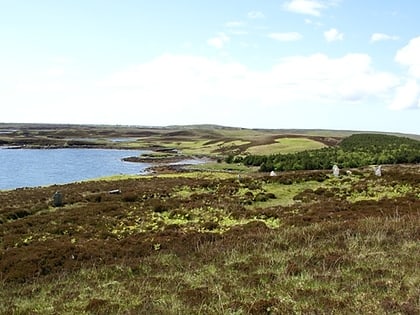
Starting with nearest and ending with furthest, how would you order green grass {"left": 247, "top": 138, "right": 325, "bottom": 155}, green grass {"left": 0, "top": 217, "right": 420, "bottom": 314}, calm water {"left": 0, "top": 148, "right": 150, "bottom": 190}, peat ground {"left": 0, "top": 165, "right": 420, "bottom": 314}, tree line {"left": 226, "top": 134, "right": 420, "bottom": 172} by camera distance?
green grass {"left": 0, "top": 217, "right": 420, "bottom": 314}
peat ground {"left": 0, "top": 165, "right": 420, "bottom": 314}
tree line {"left": 226, "top": 134, "right": 420, "bottom": 172}
calm water {"left": 0, "top": 148, "right": 150, "bottom": 190}
green grass {"left": 247, "top": 138, "right": 325, "bottom": 155}

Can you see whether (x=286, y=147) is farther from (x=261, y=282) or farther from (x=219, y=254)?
(x=261, y=282)

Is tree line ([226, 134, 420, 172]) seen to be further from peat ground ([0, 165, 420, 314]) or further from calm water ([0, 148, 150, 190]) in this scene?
calm water ([0, 148, 150, 190])

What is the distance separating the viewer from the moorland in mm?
9211

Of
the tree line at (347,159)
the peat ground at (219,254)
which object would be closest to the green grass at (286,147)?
the tree line at (347,159)

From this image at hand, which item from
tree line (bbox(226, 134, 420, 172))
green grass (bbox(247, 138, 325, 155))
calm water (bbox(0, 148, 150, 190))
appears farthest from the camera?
green grass (bbox(247, 138, 325, 155))

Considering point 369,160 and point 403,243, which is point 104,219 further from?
point 369,160

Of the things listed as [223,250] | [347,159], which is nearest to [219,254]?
[223,250]

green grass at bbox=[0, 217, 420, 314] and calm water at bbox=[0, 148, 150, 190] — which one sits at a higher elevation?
green grass at bbox=[0, 217, 420, 314]

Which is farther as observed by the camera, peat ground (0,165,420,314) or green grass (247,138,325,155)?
green grass (247,138,325,155)

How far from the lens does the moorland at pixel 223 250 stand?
9211mm

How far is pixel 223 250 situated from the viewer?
14.6 m

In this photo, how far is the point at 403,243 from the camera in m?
12.7

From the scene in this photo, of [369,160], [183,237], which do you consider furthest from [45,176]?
[183,237]

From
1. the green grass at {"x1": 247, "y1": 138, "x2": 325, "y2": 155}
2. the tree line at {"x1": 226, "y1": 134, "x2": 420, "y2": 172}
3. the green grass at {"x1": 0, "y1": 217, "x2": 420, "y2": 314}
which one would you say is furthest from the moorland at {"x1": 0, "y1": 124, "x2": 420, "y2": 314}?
the green grass at {"x1": 247, "y1": 138, "x2": 325, "y2": 155}
